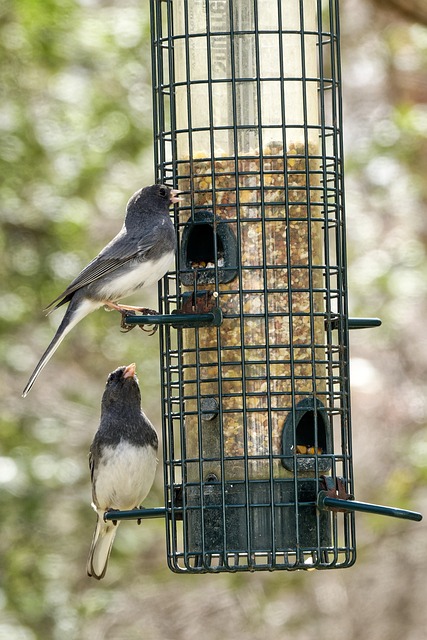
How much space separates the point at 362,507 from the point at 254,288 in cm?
136

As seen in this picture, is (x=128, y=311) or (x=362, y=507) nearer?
(x=362, y=507)

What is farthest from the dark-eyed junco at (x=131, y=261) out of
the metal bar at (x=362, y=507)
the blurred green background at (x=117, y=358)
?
the blurred green background at (x=117, y=358)

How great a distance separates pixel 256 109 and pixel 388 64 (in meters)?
8.49

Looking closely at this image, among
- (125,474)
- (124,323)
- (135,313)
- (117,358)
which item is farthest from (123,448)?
(117,358)

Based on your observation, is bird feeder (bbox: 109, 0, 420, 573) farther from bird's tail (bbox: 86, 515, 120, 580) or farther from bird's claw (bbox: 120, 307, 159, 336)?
bird's tail (bbox: 86, 515, 120, 580)

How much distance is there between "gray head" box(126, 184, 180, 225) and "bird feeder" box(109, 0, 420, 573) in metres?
0.13

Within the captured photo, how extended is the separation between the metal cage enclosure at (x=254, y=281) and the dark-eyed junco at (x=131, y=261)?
0.17 metres

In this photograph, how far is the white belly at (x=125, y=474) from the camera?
801cm

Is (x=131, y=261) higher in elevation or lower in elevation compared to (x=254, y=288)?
higher

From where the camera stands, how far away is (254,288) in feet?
22.8

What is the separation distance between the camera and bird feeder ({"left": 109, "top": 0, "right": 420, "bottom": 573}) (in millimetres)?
6754

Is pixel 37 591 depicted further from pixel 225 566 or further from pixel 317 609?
pixel 225 566

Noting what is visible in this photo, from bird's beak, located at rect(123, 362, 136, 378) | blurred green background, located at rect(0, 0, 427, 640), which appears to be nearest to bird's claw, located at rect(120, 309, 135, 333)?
bird's beak, located at rect(123, 362, 136, 378)

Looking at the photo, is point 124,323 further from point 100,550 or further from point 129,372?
point 100,550
